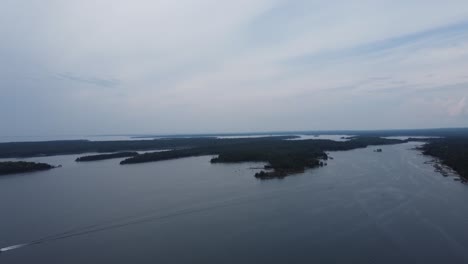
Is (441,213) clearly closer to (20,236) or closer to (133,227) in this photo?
(133,227)

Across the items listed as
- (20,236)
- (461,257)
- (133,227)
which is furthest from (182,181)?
(461,257)

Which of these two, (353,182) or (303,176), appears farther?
(303,176)

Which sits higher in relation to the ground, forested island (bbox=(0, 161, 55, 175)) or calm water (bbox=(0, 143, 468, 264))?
forested island (bbox=(0, 161, 55, 175))

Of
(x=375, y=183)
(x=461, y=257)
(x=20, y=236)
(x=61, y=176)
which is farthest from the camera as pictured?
(x=61, y=176)

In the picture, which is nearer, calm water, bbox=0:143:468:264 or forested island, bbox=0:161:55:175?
calm water, bbox=0:143:468:264

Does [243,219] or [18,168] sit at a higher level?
[18,168]

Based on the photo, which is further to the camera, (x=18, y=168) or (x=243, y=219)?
(x=18, y=168)

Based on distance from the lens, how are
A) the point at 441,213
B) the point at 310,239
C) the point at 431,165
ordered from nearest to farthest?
the point at 310,239, the point at 441,213, the point at 431,165

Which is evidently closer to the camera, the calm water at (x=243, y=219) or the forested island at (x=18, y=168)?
the calm water at (x=243, y=219)
